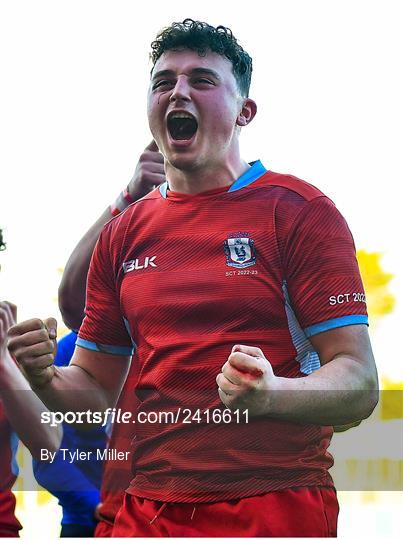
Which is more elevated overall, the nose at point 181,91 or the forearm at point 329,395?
the nose at point 181,91

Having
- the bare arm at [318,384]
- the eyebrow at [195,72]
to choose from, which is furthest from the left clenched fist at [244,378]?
the eyebrow at [195,72]

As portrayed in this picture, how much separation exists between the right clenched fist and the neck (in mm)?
619

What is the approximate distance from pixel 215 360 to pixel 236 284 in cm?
21

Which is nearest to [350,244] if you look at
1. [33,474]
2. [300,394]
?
[300,394]

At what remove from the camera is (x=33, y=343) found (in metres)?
2.48

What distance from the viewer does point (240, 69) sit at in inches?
117

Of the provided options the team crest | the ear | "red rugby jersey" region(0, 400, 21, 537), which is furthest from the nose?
"red rugby jersey" region(0, 400, 21, 537)

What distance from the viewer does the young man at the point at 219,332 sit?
2.46 metres

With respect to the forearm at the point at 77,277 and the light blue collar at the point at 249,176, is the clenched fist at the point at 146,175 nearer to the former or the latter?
the forearm at the point at 77,277

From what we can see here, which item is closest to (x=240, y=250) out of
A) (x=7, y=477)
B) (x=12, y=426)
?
(x=12, y=426)

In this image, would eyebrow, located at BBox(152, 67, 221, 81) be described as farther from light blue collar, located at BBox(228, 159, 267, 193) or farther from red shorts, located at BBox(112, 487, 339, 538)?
red shorts, located at BBox(112, 487, 339, 538)

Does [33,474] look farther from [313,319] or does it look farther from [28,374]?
[313,319]

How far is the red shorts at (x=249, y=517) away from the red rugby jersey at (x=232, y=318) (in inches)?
1.1

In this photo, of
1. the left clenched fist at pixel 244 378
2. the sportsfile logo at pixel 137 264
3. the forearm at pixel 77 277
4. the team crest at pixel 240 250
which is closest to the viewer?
the left clenched fist at pixel 244 378
